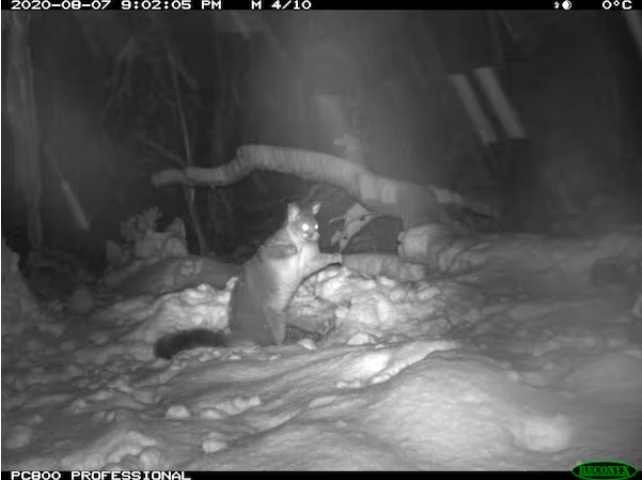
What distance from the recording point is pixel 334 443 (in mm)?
2854

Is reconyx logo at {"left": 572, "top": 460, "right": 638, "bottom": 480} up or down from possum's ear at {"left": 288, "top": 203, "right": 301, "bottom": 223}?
down

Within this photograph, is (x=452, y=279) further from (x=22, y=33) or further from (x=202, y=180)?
(x=22, y=33)

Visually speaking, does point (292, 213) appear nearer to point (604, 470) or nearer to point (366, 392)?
point (366, 392)

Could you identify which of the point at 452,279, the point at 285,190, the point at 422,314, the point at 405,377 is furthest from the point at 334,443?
the point at 285,190

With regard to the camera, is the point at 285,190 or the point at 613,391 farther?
the point at 285,190

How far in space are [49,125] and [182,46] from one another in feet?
10.3

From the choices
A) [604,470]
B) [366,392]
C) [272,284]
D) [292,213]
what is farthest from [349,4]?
[604,470]

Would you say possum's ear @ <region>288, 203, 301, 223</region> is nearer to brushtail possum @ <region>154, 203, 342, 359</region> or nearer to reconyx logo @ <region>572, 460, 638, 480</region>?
brushtail possum @ <region>154, 203, 342, 359</region>

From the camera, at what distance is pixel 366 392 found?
346cm

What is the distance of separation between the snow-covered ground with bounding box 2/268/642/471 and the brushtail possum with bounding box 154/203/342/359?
0.28 metres

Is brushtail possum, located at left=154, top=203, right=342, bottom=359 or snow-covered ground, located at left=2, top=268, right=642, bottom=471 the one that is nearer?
snow-covered ground, located at left=2, top=268, right=642, bottom=471

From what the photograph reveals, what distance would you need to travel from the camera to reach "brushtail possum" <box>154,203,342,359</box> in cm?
514

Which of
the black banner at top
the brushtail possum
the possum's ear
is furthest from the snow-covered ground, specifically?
the black banner at top

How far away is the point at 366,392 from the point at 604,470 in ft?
4.62
